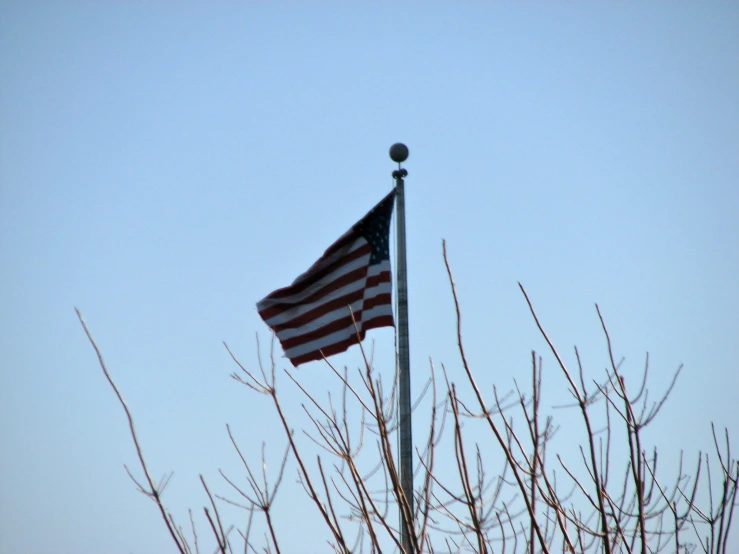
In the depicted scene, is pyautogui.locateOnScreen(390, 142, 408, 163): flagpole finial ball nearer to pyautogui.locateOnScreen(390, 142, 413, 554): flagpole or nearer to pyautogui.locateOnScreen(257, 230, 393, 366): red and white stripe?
pyautogui.locateOnScreen(390, 142, 413, 554): flagpole

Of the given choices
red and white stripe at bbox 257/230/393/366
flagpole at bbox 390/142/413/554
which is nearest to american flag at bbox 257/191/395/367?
red and white stripe at bbox 257/230/393/366

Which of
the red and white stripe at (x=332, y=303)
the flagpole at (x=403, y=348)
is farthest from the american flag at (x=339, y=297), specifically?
the flagpole at (x=403, y=348)

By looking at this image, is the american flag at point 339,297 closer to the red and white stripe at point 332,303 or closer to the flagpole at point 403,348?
the red and white stripe at point 332,303

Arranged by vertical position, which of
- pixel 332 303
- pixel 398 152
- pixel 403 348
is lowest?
pixel 403 348

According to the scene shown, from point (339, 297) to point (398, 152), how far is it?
75.2 inches

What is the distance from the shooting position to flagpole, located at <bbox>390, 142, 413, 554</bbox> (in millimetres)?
8062

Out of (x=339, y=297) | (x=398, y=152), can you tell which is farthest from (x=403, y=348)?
(x=398, y=152)

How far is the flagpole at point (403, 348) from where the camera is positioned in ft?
26.5

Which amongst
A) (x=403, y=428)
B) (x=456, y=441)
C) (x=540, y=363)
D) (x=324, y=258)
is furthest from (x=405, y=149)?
(x=456, y=441)

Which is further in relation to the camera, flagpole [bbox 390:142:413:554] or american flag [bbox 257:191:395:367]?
american flag [bbox 257:191:395:367]

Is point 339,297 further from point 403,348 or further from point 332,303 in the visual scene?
point 403,348

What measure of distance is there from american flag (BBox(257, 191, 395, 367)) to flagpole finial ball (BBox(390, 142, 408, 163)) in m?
0.44

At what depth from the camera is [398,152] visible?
11.1m

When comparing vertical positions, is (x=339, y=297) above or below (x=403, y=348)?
above
